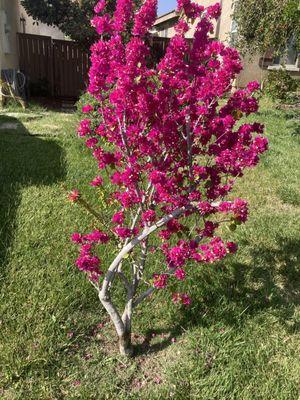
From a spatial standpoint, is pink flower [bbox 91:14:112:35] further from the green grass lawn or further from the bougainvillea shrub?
the green grass lawn

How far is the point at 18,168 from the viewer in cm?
497

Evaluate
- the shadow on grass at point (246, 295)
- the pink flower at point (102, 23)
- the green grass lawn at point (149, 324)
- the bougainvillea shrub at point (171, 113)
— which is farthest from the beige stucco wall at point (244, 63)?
the pink flower at point (102, 23)

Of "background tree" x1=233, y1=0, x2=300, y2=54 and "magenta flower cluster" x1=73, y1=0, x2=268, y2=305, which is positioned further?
"background tree" x1=233, y1=0, x2=300, y2=54

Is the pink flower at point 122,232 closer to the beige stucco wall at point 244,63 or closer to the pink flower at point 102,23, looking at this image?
the pink flower at point 102,23

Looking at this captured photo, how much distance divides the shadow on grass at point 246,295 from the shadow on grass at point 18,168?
1.47m

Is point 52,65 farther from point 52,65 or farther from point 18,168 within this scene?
point 18,168

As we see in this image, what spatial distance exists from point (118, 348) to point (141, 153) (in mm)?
1405

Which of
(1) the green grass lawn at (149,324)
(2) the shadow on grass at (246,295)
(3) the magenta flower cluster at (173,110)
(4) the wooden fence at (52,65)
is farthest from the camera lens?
(4) the wooden fence at (52,65)

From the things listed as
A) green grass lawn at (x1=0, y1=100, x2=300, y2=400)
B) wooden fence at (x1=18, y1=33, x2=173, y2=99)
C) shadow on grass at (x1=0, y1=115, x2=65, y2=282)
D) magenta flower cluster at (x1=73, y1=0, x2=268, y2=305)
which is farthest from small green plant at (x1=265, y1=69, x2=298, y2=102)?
magenta flower cluster at (x1=73, y1=0, x2=268, y2=305)

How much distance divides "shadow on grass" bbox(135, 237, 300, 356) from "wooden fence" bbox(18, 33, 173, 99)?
9.99 metres

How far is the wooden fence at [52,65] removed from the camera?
480 inches

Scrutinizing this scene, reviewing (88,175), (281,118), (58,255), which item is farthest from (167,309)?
(281,118)

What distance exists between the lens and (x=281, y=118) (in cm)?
945

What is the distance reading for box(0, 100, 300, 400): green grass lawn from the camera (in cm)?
241
